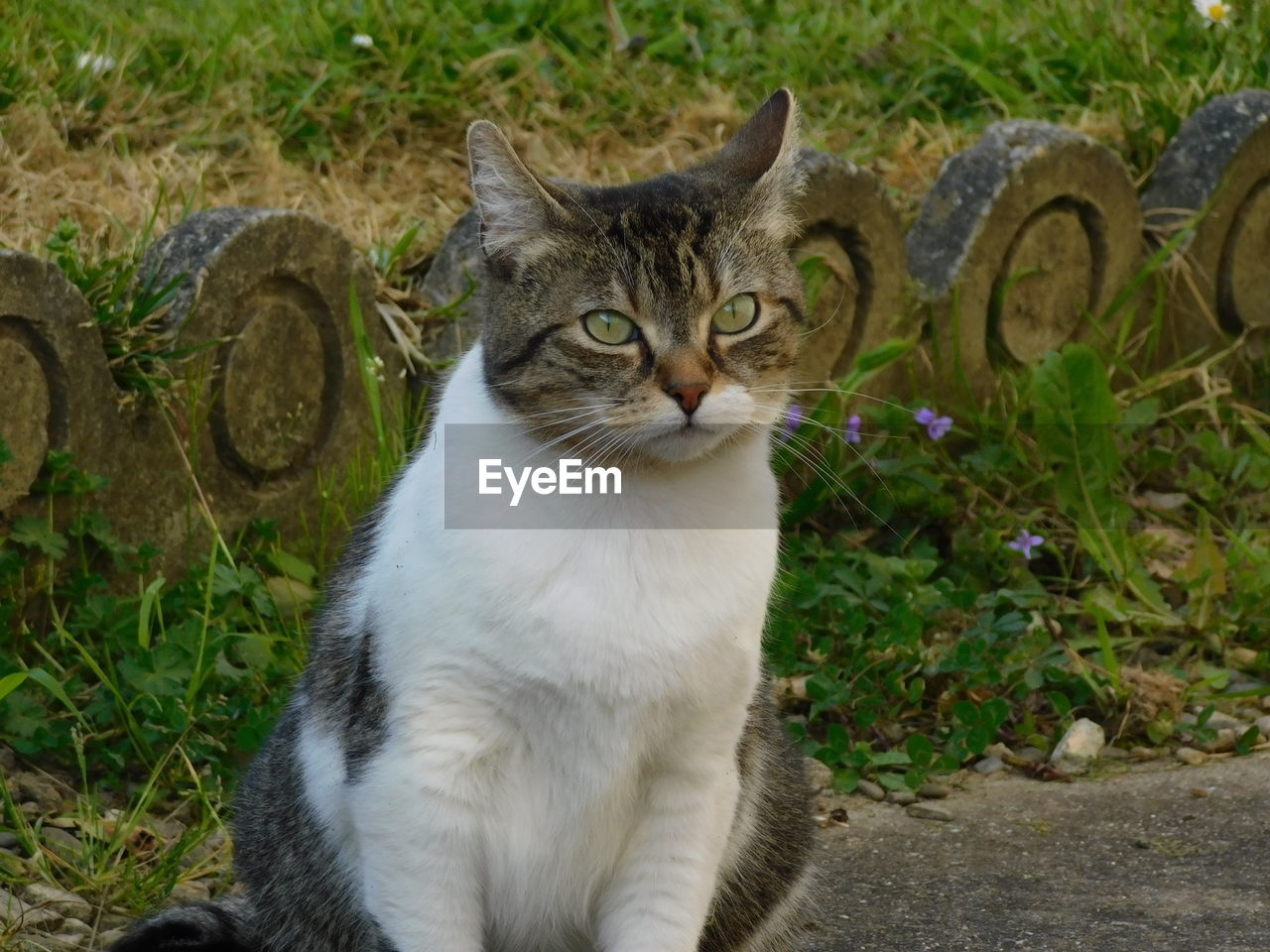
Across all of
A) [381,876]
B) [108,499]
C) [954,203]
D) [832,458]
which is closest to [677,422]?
[381,876]

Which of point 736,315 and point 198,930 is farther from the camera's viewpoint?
point 198,930

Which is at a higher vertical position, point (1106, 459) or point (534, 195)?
point (534, 195)

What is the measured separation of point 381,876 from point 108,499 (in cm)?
146

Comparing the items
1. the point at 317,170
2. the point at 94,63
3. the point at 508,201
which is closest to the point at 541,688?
the point at 508,201

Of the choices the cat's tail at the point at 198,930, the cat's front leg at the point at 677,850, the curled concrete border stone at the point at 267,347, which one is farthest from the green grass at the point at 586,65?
the cat's front leg at the point at 677,850

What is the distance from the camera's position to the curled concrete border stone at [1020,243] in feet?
13.9

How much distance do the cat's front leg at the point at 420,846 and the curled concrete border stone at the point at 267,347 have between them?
4.65ft

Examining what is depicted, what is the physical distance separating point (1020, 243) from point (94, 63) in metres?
2.63

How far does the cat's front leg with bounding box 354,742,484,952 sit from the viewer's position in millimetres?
2006

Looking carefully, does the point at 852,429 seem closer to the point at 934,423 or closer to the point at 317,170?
the point at 934,423

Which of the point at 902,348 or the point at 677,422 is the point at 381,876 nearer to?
the point at 677,422

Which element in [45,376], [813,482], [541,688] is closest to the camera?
[541,688]

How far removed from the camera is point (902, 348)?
148 inches

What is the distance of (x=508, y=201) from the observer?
2.21 meters
